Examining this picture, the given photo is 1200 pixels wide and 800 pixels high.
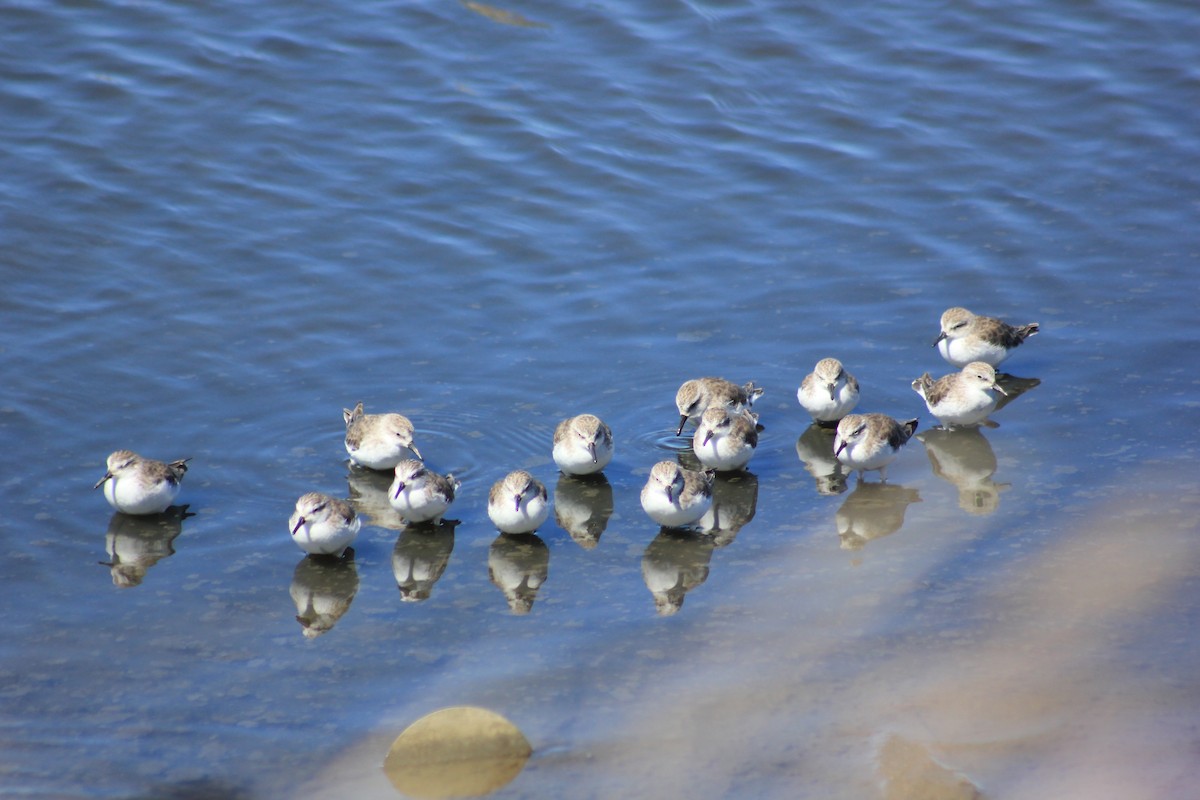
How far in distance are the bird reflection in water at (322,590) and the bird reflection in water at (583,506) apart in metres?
1.75

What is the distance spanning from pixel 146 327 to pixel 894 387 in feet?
24.2

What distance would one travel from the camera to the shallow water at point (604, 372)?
8258 millimetres

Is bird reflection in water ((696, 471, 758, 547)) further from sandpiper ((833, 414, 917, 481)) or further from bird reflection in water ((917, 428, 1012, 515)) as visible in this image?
bird reflection in water ((917, 428, 1012, 515))

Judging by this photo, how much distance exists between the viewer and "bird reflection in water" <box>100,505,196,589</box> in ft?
33.0

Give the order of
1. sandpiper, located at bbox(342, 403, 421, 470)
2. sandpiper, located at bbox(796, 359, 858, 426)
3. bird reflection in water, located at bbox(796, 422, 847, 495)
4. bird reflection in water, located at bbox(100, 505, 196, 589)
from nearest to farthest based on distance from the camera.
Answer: bird reflection in water, located at bbox(100, 505, 196, 589)
sandpiper, located at bbox(342, 403, 421, 470)
bird reflection in water, located at bbox(796, 422, 847, 495)
sandpiper, located at bbox(796, 359, 858, 426)

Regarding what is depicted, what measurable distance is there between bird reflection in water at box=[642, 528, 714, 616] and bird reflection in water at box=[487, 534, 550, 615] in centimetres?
79

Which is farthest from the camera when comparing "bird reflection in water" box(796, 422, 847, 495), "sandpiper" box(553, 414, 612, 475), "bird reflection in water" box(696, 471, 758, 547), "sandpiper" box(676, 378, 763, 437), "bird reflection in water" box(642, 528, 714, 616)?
"sandpiper" box(676, 378, 763, 437)

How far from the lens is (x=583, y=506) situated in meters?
11.1

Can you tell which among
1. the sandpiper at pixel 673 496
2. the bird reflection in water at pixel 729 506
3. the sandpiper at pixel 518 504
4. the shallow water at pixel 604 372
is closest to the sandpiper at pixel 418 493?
the shallow water at pixel 604 372

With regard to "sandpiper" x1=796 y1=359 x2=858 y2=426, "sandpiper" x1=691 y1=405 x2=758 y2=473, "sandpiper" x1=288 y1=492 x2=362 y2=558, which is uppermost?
"sandpiper" x1=796 y1=359 x2=858 y2=426

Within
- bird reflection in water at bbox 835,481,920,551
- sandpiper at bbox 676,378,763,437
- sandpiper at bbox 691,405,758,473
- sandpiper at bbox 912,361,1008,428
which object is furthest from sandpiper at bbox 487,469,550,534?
sandpiper at bbox 912,361,1008,428

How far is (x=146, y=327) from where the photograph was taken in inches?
530

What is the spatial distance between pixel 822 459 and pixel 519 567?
10.4ft

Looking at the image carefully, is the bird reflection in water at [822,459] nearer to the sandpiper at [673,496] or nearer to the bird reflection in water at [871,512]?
the bird reflection in water at [871,512]
